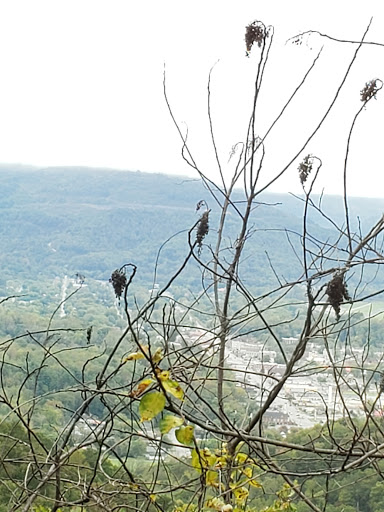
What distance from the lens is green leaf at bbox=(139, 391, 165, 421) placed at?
26.7 inches

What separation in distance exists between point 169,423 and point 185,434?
0.05 meters

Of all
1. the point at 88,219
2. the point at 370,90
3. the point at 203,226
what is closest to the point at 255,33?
the point at 370,90

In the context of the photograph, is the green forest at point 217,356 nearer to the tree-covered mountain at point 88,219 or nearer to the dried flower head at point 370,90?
the dried flower head at point 370,90

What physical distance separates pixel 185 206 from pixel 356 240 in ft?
43.5

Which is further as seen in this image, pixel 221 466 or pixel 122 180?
pixel 122 180

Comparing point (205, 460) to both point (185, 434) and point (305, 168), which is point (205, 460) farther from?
point (305, 168)

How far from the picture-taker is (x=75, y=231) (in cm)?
1928

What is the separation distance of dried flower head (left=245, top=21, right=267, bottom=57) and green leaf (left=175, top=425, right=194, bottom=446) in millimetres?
784

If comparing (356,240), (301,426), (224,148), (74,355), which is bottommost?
(74,355)

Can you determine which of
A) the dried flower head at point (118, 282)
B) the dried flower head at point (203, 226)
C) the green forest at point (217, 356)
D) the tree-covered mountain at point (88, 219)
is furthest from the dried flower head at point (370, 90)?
the tree-covered mountain at point (88, 219)

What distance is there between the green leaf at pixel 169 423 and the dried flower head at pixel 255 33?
782 millimetres

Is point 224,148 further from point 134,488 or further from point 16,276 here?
point 16,276

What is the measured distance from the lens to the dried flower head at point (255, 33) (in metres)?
1.15

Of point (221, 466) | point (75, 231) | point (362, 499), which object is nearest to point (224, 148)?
point (221, 466)
